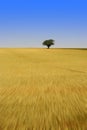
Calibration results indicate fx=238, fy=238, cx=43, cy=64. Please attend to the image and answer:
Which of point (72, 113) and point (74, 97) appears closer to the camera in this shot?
point (72, 113)

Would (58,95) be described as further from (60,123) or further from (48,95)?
(60,123)

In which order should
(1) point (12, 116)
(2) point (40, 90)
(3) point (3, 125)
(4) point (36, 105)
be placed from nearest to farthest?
1. (3) point (3, 125)
2. (1) point (12, 116)
3. (4) point (36, 105)
4. (2) point (40, 90)

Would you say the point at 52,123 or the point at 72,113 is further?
the point at 72,113

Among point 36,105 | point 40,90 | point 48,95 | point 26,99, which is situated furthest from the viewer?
point 40,90

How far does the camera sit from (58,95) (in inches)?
256

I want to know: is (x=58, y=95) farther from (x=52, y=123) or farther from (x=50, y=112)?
(x=52, y=123)

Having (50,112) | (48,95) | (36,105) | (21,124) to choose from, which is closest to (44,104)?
(36,105)

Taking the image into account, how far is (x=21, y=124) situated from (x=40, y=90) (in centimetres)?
339

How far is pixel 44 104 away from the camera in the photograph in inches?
212

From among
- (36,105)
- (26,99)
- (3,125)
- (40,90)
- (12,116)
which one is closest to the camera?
(3,125)

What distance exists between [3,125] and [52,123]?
81 centimetres

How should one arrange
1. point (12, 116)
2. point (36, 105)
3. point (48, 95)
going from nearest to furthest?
point (12, 116), point (36, 105), point (48, 95)

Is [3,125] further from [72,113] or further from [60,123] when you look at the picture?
[72,113]

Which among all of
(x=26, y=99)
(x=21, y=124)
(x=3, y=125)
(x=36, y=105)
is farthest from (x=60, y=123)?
(x=26, y=99)
